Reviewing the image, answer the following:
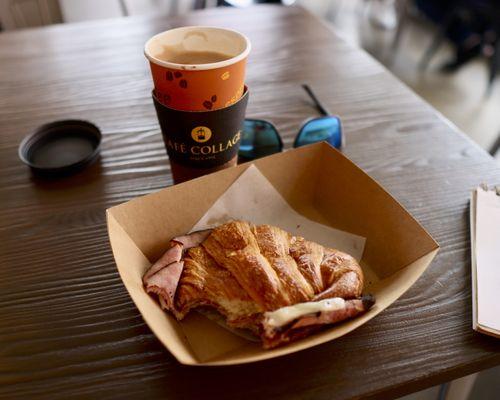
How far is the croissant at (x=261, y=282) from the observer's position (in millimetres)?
490

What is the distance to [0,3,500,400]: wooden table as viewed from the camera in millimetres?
523

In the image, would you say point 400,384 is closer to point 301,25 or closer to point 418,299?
A: point 418,299

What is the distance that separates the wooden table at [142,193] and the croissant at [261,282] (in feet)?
0.25

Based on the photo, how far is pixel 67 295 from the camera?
0.63 metres

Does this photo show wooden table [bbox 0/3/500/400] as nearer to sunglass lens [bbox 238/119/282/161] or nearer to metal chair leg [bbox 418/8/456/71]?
sunglass lens [bbox 238/119/282/161]

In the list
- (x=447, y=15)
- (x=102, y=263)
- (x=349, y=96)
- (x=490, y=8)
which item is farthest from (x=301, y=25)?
(x=447, y=15)

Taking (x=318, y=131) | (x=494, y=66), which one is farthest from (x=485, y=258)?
(x=494, y=66)

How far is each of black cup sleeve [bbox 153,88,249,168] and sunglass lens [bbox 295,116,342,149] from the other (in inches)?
8.5

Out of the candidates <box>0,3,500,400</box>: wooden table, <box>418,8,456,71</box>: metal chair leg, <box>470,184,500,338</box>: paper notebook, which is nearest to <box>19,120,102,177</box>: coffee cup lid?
<box>0,3,500,400</box>: wooden table

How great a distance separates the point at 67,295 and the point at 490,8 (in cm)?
311

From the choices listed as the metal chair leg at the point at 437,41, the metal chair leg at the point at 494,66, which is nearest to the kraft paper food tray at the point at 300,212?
the metal chair leg at the point at 494,66

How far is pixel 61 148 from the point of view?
0.91 m

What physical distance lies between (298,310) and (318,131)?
0.52 m

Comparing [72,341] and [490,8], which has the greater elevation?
[72,341]
